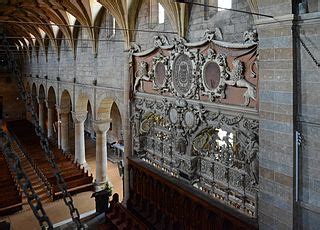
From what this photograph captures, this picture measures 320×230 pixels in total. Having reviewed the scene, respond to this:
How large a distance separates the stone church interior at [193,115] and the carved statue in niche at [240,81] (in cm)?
3

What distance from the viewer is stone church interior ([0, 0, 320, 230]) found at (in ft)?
18.8

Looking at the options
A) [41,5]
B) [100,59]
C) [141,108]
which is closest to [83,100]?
[100,59]

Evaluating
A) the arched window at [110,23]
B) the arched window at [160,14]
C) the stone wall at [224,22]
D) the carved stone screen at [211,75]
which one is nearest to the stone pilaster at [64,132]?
the arched window at [110,23]

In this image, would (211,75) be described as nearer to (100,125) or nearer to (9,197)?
(100,125)

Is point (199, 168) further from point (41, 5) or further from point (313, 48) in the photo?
point (41, 5)

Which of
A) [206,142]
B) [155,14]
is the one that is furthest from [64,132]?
[206,142]

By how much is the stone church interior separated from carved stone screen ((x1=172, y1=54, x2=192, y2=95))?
0.10ft

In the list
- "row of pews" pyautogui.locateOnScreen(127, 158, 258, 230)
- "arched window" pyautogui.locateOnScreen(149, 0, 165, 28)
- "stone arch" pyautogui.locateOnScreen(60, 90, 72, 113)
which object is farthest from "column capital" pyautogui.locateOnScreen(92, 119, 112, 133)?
"arched window" pyautogui.locateOnScreen(149, 0, 165, 28)

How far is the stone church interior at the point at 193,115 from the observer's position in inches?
226

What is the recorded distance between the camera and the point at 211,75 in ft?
26.3

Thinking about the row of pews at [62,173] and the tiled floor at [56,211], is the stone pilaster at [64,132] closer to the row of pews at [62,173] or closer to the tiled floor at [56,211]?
the row of pews at [62,173]

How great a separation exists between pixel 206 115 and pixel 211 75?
43.9 inches

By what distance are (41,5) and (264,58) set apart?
13.1 metres

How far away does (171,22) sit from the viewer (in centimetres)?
910
